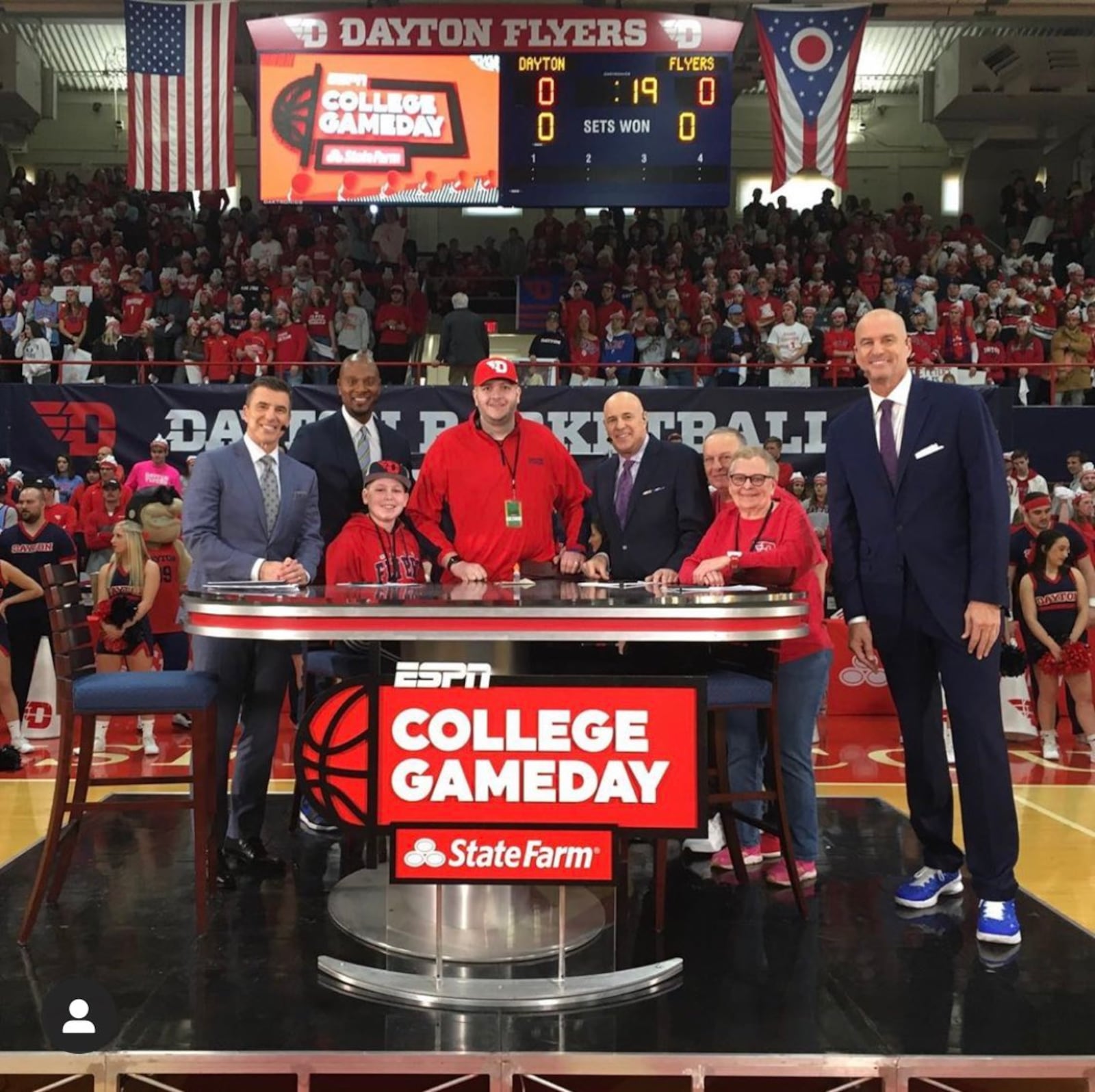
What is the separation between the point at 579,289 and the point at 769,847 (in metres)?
11.1

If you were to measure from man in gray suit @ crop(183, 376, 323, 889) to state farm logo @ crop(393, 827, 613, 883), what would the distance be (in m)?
1.24

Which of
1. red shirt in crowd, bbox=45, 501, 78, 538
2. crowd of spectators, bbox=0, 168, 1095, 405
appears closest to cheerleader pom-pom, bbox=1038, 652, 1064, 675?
crowd of spectators, bbox=0, 168, 1095, 405

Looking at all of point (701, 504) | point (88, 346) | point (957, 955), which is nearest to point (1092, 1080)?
point (957, 955)

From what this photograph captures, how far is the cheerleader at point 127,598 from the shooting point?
7.76 metres

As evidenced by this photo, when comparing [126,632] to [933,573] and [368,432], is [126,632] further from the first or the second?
[933,573]

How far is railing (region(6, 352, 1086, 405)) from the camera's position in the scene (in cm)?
1259

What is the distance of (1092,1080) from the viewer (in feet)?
9.80

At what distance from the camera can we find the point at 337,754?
347 cm

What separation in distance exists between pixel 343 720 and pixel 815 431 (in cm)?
944

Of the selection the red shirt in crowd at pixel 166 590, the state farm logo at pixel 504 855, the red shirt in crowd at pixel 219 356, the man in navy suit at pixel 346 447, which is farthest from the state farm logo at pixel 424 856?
the red shirt in crowd at pixel 219 356

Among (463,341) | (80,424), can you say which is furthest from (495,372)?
(80,424)

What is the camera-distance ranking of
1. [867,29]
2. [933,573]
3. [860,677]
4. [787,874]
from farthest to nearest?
1. [867,29]
2. [860,677]
3. [787,874]
4. [933,573]

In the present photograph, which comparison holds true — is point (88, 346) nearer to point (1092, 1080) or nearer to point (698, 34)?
point (698, 34)

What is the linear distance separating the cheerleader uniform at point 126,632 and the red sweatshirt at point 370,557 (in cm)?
344
